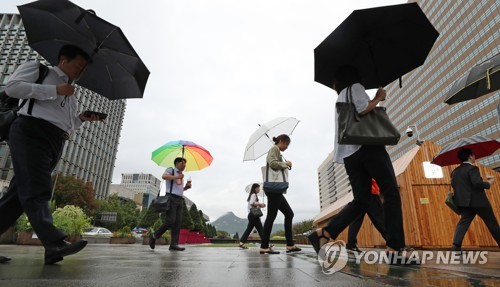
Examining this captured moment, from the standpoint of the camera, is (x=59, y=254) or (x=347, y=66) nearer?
(x=59, y=254)

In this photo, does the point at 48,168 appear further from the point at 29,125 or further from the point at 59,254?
the point at 59,254

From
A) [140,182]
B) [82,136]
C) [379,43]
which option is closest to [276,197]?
[379,43]

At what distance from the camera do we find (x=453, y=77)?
63.8m

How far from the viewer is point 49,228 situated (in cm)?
225

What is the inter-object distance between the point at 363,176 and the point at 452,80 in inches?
3054

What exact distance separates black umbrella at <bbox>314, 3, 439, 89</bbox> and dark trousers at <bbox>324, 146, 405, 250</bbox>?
3.35 feet

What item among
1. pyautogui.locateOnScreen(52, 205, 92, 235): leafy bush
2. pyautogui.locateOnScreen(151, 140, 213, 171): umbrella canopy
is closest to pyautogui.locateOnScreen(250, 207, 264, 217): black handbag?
pyautogui.locateOnScreen(151, 140, 213, 171): umbrella canopy

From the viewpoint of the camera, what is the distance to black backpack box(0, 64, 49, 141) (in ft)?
7.84

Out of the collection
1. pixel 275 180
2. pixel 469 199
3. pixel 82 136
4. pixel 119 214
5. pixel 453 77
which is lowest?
pixel 469 199

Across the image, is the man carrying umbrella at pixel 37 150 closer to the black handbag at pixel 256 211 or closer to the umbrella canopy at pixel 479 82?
the umbrella canopy at pixel 479 82

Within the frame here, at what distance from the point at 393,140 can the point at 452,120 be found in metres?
77.0

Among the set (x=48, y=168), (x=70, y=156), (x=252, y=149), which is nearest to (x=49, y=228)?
(x=48, y=168)

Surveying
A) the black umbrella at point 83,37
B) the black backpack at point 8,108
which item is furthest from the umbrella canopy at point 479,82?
the black backpack at point 8,108

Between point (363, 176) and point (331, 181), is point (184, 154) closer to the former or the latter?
point (363, 176)
